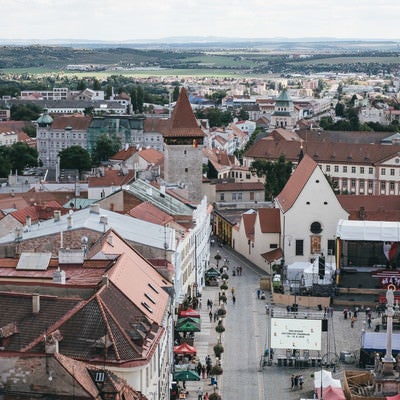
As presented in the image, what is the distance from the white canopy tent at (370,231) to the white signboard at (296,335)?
19391 millimetres

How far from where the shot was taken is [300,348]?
51.8 m

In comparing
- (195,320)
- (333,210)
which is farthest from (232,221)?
(195,320)

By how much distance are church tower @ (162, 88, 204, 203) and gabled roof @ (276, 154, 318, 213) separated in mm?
6880

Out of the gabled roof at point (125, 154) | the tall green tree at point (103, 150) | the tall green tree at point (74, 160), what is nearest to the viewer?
the gabled roof at point (125, 154)

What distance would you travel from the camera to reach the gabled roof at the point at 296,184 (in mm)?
77125

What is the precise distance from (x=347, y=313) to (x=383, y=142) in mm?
74177

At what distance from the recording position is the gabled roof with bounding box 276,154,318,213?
7712 cm

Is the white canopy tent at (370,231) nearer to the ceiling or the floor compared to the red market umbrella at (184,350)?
nearer to the ceiling

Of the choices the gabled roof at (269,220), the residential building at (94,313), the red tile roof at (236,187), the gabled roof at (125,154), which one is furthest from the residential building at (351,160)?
the residential building at (94,313)

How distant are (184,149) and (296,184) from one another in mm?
9230

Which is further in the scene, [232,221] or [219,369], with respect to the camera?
[232,221]

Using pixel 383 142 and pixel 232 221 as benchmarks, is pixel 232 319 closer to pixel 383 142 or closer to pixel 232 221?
pixel 232 221

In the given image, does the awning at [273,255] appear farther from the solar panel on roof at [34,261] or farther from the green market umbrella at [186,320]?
the solar panel on roof at [34,261]

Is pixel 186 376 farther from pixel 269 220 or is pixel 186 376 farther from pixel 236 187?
pixel 236 187
